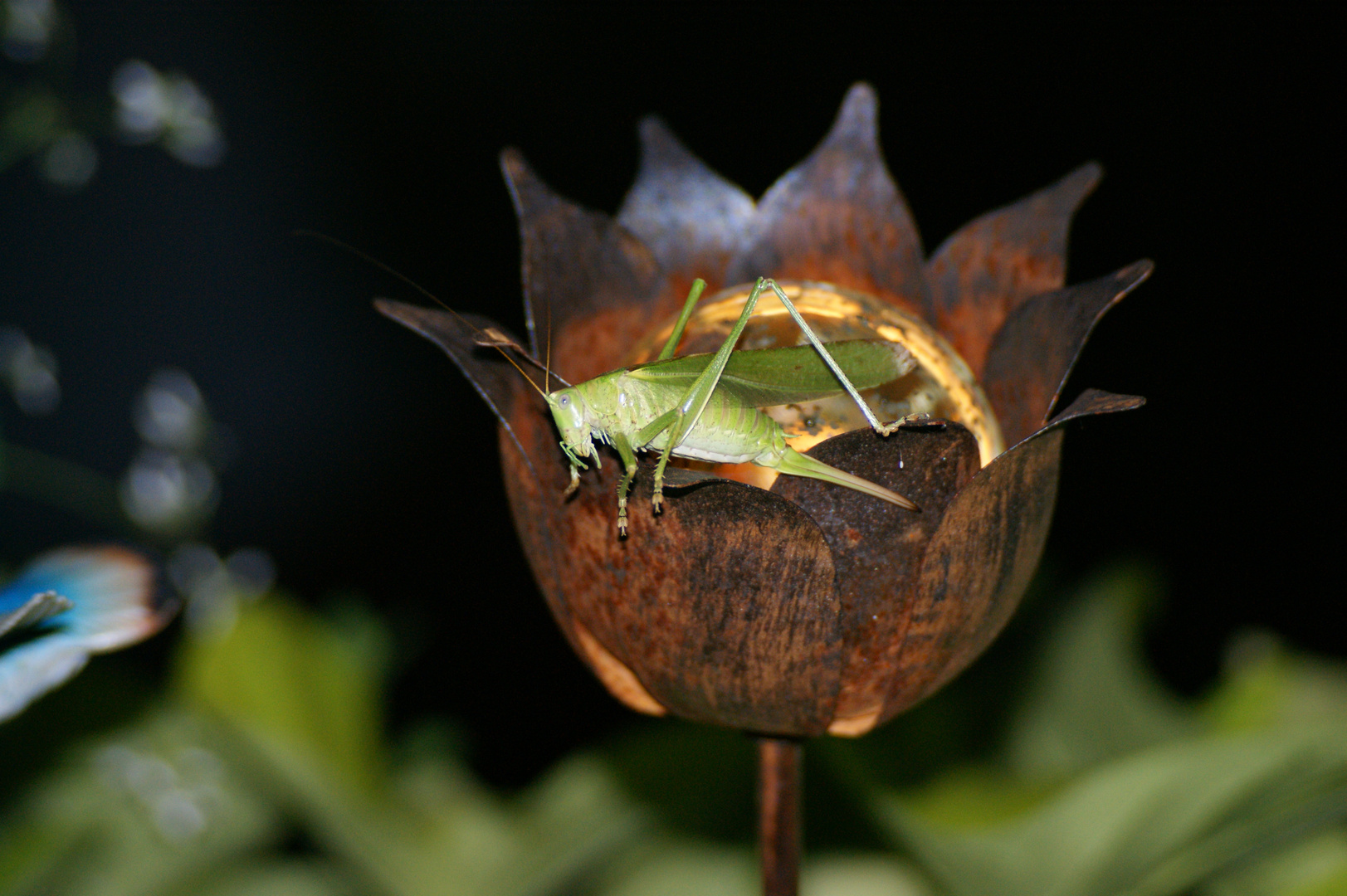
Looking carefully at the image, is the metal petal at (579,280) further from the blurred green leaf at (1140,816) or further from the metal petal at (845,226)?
the blurred green leaf at (1140,816)

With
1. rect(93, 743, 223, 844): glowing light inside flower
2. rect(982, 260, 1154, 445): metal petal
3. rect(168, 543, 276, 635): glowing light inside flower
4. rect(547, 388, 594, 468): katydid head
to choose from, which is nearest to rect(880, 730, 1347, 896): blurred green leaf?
rect(982, 260, 1154, 445): metal petal

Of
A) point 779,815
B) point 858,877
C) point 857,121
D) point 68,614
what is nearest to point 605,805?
point 858,877

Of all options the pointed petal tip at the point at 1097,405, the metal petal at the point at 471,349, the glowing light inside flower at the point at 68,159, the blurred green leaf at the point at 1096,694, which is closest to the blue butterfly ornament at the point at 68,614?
the metal petal at the point at 471,349

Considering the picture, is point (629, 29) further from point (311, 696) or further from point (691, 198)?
point (311, 696)

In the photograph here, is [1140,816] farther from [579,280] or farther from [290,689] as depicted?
[290,689]

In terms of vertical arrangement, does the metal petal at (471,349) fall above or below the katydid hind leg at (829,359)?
below

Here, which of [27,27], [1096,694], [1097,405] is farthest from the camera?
[1096,694]
